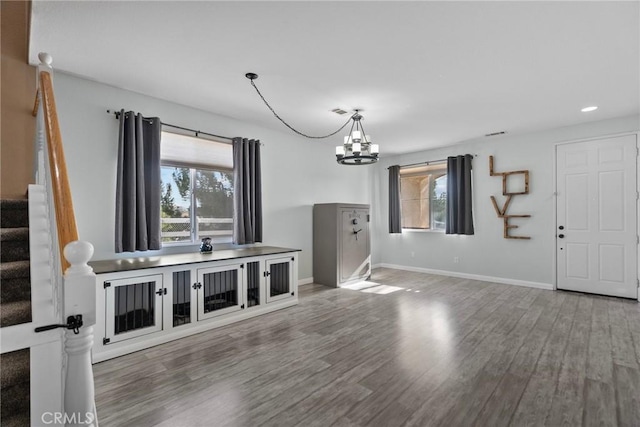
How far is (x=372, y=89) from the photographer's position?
3412 mm

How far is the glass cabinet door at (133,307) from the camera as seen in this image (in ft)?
8.71

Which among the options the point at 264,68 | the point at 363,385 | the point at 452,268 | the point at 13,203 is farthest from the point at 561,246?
the point at 13,203

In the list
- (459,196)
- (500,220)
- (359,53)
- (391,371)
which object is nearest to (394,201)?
(459,196)

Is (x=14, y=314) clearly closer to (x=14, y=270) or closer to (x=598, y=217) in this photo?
(x=14, y=270)

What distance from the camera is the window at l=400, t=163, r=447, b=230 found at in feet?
20.8

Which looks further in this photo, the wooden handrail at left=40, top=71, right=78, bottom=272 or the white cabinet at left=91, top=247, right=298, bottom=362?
the white cabinet at left=91, top=247, right=298, bottom=362

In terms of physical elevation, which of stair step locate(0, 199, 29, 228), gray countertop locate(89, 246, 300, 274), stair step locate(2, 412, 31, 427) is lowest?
stair step locate(2, 412, 31, 427)

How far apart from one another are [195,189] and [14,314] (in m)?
2.62

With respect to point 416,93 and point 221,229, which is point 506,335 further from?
point 221,229

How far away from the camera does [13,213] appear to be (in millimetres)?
2121

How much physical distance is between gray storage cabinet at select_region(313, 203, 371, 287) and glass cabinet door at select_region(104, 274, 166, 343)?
2.93m

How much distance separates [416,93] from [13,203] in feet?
12.6

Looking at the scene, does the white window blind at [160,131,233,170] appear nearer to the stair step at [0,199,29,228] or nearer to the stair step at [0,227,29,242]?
the stair step at [0,199,29,228]

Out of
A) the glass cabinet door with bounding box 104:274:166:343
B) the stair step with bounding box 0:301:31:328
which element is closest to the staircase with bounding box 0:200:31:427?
the stair step with bounding box 0:301:31:328
